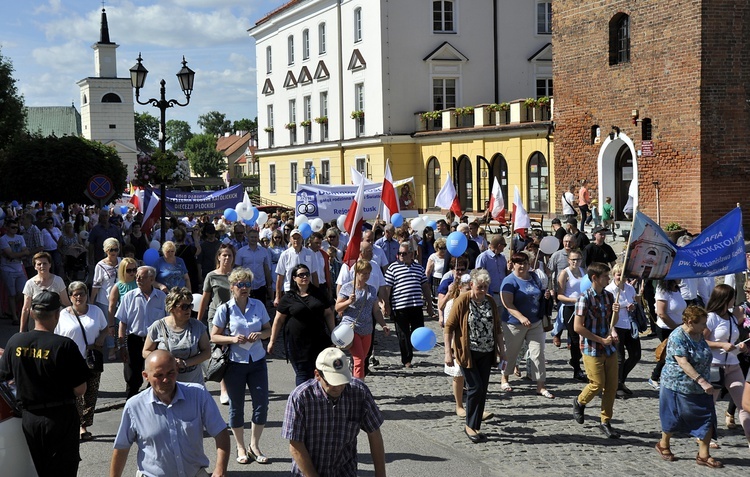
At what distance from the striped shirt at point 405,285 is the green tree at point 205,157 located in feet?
416

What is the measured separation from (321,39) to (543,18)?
1153 centimetres

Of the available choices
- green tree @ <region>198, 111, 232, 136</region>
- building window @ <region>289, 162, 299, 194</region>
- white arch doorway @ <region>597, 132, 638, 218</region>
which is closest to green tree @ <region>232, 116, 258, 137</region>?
green tree @ <region>198, 111, 232, 136</region>

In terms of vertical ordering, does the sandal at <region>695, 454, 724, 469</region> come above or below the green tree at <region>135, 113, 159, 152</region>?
below

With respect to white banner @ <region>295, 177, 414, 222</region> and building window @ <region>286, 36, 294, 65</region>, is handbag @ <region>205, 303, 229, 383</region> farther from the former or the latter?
building window @ <region>286, 36, 294, 65</region>

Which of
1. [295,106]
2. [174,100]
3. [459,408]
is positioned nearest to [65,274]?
[174,100]

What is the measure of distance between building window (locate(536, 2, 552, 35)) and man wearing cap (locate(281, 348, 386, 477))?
41.7 m

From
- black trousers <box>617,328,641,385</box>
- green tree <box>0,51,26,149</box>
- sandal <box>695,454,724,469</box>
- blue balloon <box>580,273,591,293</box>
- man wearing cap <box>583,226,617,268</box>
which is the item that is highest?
green tree <box>0,51,26,149</box>

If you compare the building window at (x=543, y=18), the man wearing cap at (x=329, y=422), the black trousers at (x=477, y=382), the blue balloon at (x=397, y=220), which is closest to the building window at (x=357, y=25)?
the building window at (x=543, y=18)

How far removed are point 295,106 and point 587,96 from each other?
1045 inches

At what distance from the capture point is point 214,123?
172 metres

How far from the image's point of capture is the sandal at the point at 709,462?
26.9 ft

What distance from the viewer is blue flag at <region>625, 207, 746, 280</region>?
9.60 metres

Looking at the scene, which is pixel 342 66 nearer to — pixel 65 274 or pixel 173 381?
pixel 65 274

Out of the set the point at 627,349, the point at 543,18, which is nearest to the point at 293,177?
the point at 543,18
